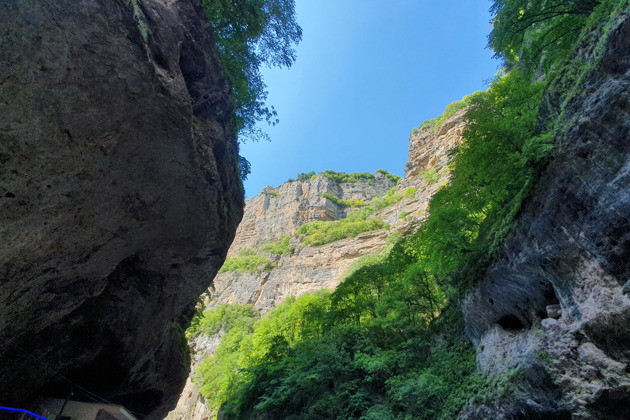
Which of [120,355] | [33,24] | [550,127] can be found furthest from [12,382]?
[550,127]

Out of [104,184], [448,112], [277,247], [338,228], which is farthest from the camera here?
[277,247]

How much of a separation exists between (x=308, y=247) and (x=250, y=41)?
40632 mm

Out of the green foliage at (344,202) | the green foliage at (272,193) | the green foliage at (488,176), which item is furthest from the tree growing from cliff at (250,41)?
the green foliage at (272,193)

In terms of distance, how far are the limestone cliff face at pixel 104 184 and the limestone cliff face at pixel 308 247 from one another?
23.8m

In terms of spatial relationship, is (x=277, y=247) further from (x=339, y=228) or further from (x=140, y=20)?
(x=140, y=20)

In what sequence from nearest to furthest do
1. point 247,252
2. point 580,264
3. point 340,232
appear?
point 580,264, point 340,232, point 247,252

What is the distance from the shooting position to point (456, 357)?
37.0ft

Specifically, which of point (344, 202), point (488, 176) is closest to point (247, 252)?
point (344, 202)

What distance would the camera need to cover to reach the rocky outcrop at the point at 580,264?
18.2 ft

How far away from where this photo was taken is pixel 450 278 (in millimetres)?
14320

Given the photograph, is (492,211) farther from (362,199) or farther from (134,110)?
(362,199)

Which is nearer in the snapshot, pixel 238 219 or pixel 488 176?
pixel 488 176

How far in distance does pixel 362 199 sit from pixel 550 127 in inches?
2855

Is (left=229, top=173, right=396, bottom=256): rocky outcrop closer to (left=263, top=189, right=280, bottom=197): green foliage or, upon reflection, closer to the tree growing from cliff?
(left=263, top=189, right=280, bottom=197): green foliage
